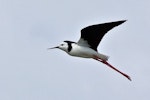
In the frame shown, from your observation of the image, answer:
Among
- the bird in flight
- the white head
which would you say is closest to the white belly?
the bird in flight

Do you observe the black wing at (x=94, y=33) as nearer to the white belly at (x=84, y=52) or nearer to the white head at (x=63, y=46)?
the white belly at (x=84, y=52)

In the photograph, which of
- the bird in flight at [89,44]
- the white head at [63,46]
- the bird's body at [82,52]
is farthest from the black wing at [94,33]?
the white head at [63,46]

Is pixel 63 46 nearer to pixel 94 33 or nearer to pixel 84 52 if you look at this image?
pixel 84 52

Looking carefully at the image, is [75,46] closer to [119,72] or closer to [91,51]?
[91,51]

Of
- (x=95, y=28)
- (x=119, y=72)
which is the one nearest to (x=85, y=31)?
(x=95, y=28)

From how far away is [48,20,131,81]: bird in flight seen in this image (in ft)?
60.8

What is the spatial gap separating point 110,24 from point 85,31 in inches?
35.2

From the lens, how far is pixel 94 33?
1888 cm

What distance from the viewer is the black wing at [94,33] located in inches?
725

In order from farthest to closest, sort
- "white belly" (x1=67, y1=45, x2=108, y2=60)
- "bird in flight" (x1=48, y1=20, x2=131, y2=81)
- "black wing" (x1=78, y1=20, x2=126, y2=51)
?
"white belly" (x1=67, y1=45, x2=108, y2=60)
"bird in flight" (x1=48, y1=20, x2=131, y2=81)
"black wing" (x1=78, y1=20, x2=126, y2=51)

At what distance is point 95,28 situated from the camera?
61.0 ft

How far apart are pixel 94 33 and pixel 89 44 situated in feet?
1.63

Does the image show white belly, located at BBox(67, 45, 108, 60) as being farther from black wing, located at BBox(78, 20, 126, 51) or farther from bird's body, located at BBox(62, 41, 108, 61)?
black wing, located at BBox(78, 20, 126, 51)

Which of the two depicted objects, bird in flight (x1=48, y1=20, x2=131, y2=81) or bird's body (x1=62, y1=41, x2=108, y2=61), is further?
bird's body (x1=62, y1=41, x2=108, y2=61)
